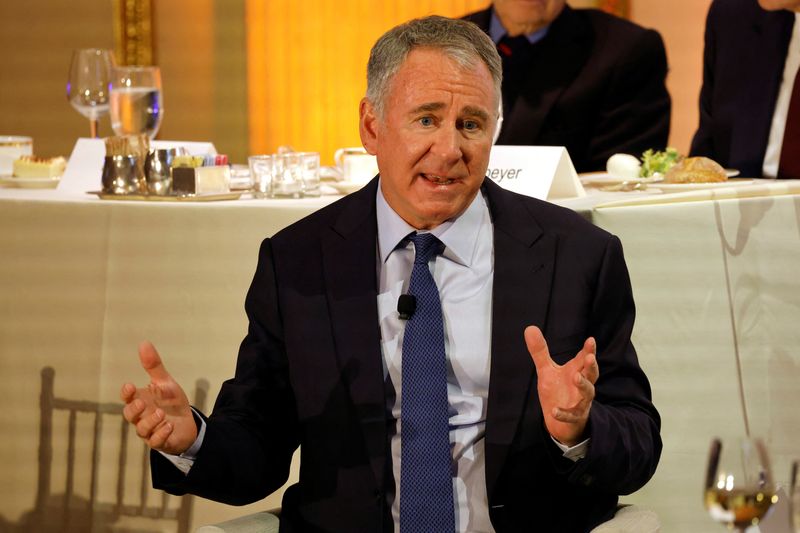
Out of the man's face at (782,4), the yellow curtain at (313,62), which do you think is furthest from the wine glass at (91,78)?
the yellow curtain at (313,62)

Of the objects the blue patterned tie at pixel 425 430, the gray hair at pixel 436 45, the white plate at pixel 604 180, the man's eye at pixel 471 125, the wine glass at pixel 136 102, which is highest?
the gray hair at pixel 436 45

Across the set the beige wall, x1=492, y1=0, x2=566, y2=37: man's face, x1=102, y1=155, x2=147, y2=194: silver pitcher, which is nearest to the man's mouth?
x1=102, y1=155, x2=147, y2=194: silver pitcher

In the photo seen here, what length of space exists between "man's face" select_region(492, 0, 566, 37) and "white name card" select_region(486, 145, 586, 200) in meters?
1.31

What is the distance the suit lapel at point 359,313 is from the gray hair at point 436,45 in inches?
7.6

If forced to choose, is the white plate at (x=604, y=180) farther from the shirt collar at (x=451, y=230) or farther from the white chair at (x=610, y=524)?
the white chair at (x=610, y=524)

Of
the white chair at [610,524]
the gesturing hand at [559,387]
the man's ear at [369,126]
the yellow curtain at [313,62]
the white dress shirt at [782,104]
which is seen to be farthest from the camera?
the yellow curtain at [313,62]

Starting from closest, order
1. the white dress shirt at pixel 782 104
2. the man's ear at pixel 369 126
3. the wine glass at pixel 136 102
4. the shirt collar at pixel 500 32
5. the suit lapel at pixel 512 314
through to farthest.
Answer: the suit lapel at pixel 512 314, the man's ear at pixel 369 126, the wine glass at pixel 136 102, the white dress shirt at pixel 782 104, the shirt collar at pixel 500 32

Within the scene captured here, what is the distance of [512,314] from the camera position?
1.70m

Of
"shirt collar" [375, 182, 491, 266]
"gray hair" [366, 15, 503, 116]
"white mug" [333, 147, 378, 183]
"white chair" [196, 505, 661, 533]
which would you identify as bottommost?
"white chair" [196, 505, 661, 533]

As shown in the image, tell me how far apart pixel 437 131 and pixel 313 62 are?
493cm

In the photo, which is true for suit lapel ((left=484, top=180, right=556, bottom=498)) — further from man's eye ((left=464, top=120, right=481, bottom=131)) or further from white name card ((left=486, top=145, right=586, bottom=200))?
white name card ((left=486, top=145, right=586, bottom=200))

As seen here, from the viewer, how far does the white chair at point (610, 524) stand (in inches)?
61.1

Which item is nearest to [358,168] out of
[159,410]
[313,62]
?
[159,410]

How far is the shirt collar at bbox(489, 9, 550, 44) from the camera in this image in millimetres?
3527
